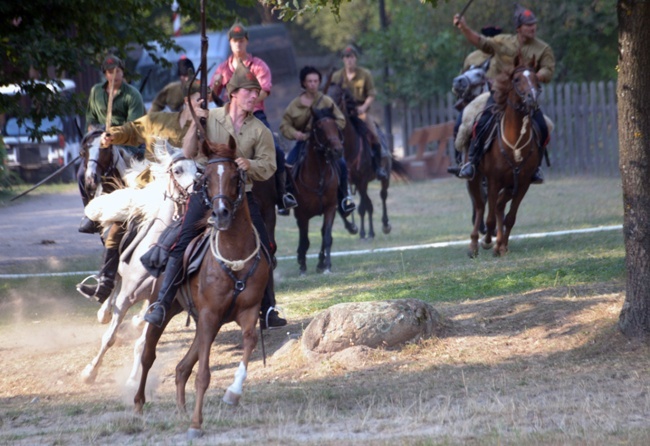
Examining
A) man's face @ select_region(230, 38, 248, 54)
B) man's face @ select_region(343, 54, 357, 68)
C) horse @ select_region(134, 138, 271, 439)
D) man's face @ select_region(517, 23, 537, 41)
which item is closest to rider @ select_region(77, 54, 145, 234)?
man's face @ select_region(230, 38, 248, 54)

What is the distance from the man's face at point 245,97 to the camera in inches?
338

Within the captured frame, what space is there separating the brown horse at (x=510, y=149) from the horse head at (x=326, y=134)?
2.15 m

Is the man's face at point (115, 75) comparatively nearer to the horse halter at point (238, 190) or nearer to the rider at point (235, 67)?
the rider at point (235, 67)

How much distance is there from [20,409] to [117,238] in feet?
8.98

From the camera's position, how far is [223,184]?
7430mm

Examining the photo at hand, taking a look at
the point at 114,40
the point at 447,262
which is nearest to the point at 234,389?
the point at 447,262

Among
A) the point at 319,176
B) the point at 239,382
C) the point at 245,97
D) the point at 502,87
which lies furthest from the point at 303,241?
the point at 239,382

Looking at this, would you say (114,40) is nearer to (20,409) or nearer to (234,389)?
(20,409)

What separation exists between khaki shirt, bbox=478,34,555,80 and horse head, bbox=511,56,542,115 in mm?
166

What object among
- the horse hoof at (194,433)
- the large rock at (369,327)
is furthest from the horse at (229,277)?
the large rock at (369,327)

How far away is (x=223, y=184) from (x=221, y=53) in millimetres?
22851

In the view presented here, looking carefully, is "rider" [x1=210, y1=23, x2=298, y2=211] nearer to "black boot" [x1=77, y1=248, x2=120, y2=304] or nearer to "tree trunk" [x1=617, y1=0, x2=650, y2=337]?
"black boot" [x1=77, y1=248, x2=120, y2=304]

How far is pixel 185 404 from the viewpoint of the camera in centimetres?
830

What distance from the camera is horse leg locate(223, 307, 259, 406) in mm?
7711
